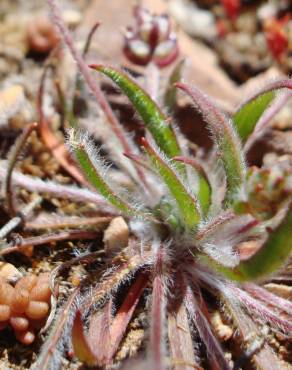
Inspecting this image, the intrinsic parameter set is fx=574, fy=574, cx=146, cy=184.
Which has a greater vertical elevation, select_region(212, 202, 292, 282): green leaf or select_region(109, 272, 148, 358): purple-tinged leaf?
select_region(212, 202, 292, 282): green leaf

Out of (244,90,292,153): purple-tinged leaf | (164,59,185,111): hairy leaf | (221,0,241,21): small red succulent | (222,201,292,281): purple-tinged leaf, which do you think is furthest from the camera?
(221,0,241,21): small red succulent

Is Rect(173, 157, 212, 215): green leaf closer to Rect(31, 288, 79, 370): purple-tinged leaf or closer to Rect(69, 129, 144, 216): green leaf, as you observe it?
Rect(69, 129, 144, 216): green leaf

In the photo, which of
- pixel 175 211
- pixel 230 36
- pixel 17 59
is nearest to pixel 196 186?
pixel 175 211

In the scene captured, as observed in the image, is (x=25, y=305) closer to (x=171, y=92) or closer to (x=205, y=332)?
(x=205, y=332)

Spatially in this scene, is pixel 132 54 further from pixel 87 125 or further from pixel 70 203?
pixel 70 203

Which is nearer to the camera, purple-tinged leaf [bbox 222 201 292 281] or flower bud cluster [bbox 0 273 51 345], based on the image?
purple-tinged leaf [bbox 222 201 292 281]

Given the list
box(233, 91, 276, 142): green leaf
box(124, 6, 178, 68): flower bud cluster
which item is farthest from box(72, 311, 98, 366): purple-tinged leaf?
box(124, 6, 178, 68): flower bud cluster

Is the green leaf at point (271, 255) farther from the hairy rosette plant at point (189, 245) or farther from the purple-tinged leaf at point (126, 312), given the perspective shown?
the purple-tinged leaf at point (126, 312)

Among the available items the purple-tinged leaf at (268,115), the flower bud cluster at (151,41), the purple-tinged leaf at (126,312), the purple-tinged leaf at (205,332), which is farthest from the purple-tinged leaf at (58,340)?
the flower bud cluster at (151,41)

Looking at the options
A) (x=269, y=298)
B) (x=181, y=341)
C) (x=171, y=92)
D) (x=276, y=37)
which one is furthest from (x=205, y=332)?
(x=276, y=37)
